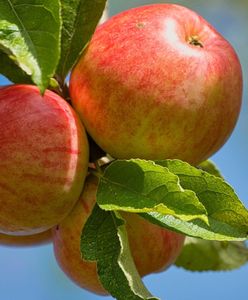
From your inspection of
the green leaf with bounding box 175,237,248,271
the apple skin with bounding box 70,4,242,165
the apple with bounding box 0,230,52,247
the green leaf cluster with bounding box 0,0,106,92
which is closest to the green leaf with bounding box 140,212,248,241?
the apple skin with bounding box 70,4,242,165

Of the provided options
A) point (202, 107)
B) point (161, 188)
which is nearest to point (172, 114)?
point (202, 107)


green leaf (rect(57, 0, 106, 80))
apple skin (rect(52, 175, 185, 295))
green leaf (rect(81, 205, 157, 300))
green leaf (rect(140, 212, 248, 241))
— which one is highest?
green leaf (rect(57, 0, 106, 80))

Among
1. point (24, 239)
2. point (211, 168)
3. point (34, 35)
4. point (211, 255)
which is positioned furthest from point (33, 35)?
point (211, 255)

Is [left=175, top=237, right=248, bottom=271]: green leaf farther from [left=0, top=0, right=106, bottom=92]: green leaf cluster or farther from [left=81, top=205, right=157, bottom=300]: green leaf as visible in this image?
[left=0, top=0, right=106, bottom=92]: green leaf cluster

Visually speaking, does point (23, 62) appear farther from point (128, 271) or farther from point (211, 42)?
point (211, 42)

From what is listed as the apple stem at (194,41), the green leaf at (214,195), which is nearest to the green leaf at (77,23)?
the apple stem at (194,41)

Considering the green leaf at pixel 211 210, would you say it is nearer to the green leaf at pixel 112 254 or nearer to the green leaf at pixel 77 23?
the green leaf at pixel 112 254
